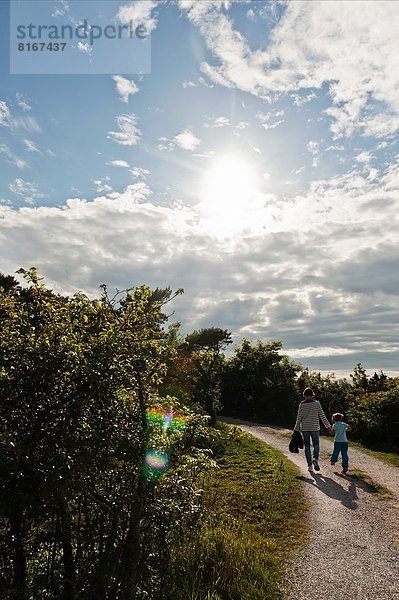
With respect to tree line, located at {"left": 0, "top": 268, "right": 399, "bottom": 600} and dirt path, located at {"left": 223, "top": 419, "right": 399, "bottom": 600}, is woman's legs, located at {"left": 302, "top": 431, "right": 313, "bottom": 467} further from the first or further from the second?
tree line, located at {"left": 0, "top": 268, "right": 399, "bottom": 600}

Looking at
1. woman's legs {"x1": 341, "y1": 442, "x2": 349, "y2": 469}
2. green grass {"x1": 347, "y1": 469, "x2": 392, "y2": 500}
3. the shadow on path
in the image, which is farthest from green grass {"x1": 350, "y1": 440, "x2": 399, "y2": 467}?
the shadow on path

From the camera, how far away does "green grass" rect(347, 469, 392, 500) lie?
9.29 m

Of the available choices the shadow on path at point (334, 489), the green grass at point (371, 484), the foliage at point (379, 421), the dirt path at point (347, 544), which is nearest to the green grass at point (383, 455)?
the foliage at point (379, 421)

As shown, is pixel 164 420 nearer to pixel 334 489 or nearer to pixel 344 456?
pixel 334 489

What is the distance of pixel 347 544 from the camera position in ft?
21.2

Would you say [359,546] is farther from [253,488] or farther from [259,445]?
[259,445]

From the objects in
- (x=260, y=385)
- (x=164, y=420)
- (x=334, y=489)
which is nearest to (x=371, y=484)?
(x=334, y=489)

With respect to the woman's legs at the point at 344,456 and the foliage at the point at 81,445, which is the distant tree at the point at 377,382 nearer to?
the woman's legs at the point at 344,456

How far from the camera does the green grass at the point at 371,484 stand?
929cm

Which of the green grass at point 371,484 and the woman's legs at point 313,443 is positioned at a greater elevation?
the woman's legs at point 313,443

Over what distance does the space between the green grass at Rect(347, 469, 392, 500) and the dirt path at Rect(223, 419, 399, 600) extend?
0.48 ft

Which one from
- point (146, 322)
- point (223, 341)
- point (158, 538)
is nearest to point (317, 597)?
point (158, 538)

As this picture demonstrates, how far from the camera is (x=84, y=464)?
387 cm

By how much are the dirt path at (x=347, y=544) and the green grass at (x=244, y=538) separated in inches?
10.4
